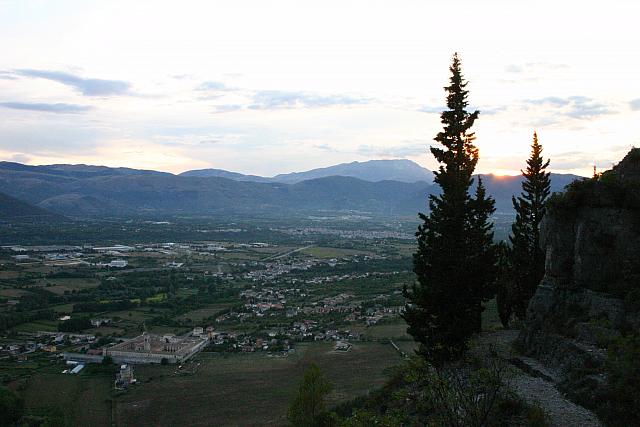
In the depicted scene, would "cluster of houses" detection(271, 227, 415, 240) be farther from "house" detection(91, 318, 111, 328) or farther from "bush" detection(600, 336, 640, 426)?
"bush" detection(600, 336, 640, 426)

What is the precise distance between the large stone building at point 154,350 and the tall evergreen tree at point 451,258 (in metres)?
20.8

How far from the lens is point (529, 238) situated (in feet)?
72.4

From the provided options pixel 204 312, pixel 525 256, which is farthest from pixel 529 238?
pixel 204 312

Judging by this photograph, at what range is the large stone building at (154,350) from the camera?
3306 centimetres

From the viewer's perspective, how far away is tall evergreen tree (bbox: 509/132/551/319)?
20.9 m

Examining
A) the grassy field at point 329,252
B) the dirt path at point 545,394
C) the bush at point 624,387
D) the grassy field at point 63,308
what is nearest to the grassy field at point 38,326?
the grassy field at point 63,308

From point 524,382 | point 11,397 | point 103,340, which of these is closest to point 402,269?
point 103,340

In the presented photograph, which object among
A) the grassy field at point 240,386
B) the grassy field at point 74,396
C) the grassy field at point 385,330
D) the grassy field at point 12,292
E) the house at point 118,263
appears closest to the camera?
the grassy field at point 240,386

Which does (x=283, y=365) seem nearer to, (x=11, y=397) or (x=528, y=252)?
(x=11, y=397)

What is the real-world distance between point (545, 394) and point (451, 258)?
551cm

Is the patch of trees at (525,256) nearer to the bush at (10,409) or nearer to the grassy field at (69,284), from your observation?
the bush at (10,409)

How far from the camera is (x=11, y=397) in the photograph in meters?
23.2

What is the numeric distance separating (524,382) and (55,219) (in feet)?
529

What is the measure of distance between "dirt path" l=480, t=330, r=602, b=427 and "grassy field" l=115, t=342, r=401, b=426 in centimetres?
1185
